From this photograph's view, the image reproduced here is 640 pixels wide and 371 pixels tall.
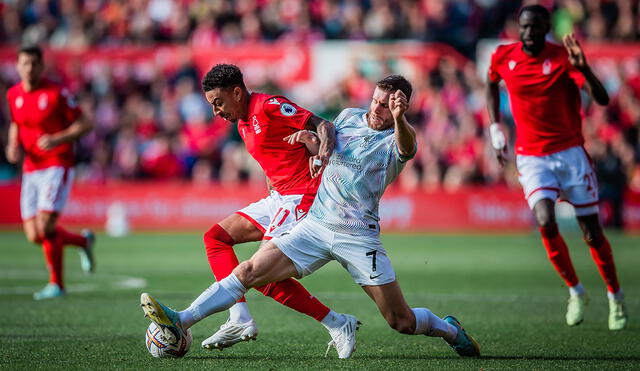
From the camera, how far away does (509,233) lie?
22453mm

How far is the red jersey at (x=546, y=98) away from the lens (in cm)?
930

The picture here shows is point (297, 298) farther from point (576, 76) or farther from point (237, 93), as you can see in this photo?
point (576, 76)

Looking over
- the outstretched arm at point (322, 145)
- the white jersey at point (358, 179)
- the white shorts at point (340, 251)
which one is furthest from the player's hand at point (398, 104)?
the white shorts at point (340, 251)

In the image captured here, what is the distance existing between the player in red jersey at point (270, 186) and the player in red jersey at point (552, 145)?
2.54 metres

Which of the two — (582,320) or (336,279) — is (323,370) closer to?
(582,320)

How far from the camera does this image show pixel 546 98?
9.33 m

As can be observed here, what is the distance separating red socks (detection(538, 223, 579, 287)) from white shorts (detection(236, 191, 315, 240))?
2680 millimetres

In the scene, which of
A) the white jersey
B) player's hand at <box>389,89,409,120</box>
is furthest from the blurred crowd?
player's hand at <box>389,89,409,120</box>

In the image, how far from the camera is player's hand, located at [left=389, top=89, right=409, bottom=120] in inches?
254

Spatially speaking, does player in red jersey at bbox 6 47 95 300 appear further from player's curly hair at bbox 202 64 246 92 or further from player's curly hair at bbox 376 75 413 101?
player's curly hair at bbox 376 75 413 101

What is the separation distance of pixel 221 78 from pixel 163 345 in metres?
1.98

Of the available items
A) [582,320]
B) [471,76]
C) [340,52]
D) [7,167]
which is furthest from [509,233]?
[582,320]

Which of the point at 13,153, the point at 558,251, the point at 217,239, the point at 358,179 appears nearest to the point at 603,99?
the point at 558,251

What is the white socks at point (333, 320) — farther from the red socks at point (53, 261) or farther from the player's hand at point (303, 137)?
the red socks at point (53, 261)
